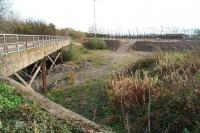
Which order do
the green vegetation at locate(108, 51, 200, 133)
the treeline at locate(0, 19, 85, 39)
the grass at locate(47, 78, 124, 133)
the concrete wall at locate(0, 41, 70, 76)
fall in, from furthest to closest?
the treeline at locate(0, 19, 85, 39)
the concrete wall at locate(0, 41, 70, 76)
the grass at locate(47, 78, 124, 133)
the green vegetation at locate(108, 51, 200, 133)

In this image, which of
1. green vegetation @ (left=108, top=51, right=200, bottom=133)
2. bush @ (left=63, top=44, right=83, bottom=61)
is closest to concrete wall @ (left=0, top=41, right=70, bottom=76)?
green vegetation @ (left=108, top=51, right=200, bottom=133)

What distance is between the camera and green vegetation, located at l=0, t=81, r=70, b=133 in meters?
6.47

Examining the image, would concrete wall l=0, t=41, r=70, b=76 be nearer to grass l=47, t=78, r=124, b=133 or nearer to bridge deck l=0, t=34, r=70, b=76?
bridge deck l=0, t=34, r=70, b=76

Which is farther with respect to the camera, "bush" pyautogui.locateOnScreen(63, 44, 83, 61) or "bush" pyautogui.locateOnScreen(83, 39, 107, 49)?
"bush" pyautogui.locateOnScreen(83, 39, 107, 49)

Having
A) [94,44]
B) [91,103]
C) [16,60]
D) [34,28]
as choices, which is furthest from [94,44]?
[91,103]

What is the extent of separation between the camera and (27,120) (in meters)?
6.73

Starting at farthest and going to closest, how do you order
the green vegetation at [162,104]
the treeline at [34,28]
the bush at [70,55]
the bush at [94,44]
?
1. the treeline at [34,28]
2. the bush at [94,44]
3. the bush at [70,55]
4. the green vegetation at [162,104]

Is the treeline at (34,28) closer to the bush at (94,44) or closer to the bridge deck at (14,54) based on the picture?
the bush at (94,44)

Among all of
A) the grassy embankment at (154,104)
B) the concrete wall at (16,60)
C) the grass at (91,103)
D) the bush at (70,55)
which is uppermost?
the concrete wall at (16,60)

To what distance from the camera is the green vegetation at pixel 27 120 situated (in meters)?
6.47

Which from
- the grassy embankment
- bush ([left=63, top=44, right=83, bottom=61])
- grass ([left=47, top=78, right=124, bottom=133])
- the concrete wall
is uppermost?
the concrete wall

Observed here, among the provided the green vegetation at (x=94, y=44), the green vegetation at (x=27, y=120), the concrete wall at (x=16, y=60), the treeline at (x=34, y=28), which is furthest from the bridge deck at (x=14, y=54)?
the treeline at (x=34, y=28)

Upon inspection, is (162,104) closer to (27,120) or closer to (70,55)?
(27,120)

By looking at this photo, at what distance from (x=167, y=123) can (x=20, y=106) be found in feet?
14.9
